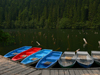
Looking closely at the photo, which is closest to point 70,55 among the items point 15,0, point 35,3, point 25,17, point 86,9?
point 86,9

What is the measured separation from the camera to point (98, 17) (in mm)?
100938

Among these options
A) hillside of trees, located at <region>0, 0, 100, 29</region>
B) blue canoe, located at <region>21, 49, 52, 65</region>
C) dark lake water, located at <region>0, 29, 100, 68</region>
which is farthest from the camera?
hillside of trees, located at <region>0, 0, 100, 29</region>

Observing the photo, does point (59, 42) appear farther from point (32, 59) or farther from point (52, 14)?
point (52, 14)

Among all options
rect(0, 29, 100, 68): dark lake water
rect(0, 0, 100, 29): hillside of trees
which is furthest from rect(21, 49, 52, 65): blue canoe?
rect(0, 0, 100, 29): hillside of trees

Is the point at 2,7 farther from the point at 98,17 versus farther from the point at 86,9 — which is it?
the point at 98,17

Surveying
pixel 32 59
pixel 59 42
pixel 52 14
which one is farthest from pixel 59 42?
pixel 52 14

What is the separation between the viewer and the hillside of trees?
10706 centimetres

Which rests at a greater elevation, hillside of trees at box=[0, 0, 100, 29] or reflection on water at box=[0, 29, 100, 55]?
hillside of trees at box=[0, 0, 100, 29]

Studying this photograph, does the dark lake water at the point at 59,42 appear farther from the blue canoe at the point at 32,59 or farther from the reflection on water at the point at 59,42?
the blue canoe at the point at 32,59

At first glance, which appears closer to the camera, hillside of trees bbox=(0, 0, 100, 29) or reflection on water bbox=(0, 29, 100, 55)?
reflection on water bbox=(0, 29, 100, 55)

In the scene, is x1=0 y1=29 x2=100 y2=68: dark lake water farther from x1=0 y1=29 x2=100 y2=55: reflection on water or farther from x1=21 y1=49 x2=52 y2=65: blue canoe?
x1=21 y1=49 x2=52 y2=65: blue canoe

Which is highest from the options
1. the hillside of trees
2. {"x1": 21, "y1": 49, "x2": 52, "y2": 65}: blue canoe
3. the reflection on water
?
the hillside of trees

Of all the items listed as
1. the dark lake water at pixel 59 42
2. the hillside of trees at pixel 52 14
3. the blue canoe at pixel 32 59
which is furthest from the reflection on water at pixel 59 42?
the hillside of trees at pixel 52 14

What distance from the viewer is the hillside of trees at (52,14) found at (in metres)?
107
